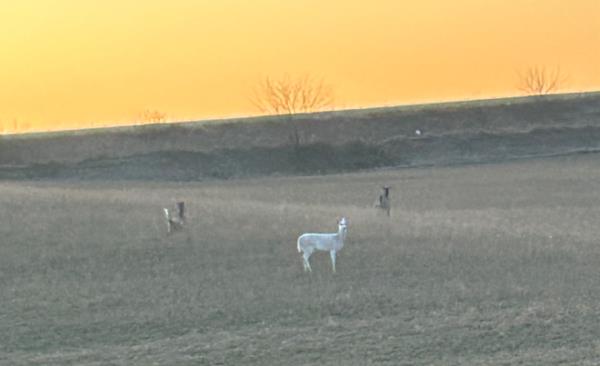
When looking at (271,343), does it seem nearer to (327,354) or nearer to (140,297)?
(327,354)

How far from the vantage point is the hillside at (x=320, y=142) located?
253ft

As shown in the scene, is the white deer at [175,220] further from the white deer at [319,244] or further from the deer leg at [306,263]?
the deer leg at [306,263]

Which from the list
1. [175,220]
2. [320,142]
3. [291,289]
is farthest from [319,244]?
[320,142]

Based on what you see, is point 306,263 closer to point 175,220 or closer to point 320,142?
point 175,220

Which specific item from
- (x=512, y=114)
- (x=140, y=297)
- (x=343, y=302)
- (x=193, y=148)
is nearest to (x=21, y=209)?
(x=140, y=297)

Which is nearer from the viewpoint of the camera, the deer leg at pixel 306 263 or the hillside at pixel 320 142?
the deer leg at pixel 306 263

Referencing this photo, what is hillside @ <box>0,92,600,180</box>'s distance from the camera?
7719 cm

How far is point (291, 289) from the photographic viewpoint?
1680cm

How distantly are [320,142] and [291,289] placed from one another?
221 ft

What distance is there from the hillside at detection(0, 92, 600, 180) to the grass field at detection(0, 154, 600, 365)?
4559 centimetres

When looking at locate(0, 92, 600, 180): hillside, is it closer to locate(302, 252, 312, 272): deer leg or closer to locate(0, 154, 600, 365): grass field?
locate(0, 154, 600, 365): grass field

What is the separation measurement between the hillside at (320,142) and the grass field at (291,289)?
45.6 m

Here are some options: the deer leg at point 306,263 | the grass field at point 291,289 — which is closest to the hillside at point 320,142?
the grass field at point 291,289

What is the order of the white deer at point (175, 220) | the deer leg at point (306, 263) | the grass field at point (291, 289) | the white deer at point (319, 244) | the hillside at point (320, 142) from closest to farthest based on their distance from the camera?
the grass field at point (291, 289) < the deer leg at point (306, 263) < the white deer at point (319, 244) < the white deer at point (175, 220) < the hillside at point (320, 142)
